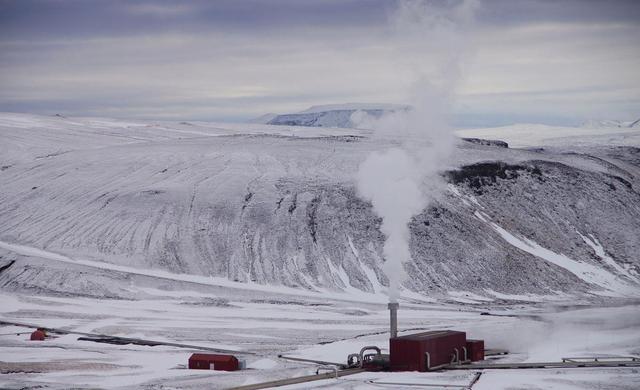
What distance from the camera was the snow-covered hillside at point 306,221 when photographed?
92.0 metres

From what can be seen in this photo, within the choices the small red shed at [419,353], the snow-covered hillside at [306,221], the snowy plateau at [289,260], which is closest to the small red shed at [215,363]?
the snowy plateau at [289,260]

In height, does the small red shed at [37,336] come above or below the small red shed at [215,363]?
above

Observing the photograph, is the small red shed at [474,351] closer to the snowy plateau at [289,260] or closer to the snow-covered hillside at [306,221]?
the snowy plateau at [289,260]

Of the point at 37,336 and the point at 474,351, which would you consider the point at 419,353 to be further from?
the point at 37,336

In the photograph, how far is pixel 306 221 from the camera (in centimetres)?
10100

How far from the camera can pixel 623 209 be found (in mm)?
110312

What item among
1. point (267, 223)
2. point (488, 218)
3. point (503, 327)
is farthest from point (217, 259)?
point (503, 327)

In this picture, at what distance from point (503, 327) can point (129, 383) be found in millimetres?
28145

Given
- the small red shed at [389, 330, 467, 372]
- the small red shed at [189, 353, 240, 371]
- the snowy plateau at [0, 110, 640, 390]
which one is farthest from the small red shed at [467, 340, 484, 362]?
the small red shed at [189, 353, 240, 371]

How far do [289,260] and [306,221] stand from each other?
7.20 m

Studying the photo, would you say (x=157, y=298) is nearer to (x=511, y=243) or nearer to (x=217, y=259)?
(x=217, y=259)

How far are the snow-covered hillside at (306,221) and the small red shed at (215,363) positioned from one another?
117 ft

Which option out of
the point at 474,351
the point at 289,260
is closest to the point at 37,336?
the point at 474,351

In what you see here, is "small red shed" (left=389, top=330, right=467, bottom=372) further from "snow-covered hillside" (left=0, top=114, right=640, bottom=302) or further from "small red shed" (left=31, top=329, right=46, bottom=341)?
"snow-covered hillside" (left=0, top=114, right=640, bottom=302)
